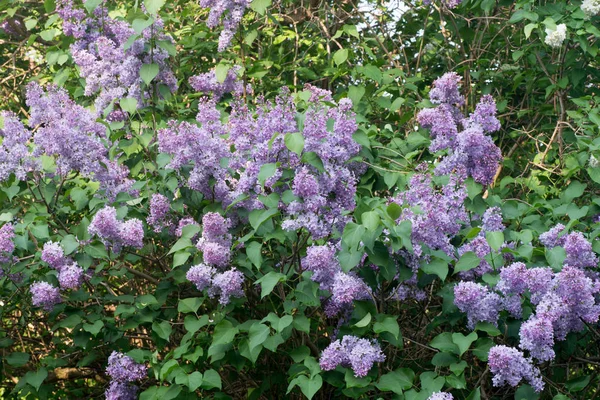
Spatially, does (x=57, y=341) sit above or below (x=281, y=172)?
below

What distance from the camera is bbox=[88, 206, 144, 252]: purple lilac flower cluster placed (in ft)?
11.5

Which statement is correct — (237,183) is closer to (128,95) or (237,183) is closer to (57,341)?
(128,95)

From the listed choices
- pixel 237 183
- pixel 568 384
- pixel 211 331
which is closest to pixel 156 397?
pixel 211 331

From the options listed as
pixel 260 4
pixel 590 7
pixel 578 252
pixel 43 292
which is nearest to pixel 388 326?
pixel 578 252

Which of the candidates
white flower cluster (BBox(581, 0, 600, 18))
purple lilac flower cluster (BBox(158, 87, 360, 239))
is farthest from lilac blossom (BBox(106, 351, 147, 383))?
white flower cluster (BBox(581, 0, 600, 18))

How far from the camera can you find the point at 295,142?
10.0ft

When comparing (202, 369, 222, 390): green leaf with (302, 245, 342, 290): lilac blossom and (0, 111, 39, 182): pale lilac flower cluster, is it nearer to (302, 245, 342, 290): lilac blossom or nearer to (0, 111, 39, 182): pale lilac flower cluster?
(302, 245, 342, 290): lilac blossom

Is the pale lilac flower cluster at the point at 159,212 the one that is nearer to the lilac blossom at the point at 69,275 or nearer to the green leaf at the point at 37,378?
the lilac blossom at the point at 69,275

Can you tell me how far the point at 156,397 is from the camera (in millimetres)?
3523

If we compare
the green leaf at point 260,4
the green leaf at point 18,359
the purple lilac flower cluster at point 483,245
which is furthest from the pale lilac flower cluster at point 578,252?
the green leaf at point 18,359

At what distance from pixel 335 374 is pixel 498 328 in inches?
26.4

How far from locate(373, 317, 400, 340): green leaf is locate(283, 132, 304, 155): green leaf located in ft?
2.36

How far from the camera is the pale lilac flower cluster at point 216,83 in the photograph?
449 centimetres

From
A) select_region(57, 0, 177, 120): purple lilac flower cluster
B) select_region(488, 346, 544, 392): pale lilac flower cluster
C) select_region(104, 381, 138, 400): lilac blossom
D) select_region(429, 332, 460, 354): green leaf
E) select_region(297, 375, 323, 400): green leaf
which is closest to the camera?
select_region(488, 346, 544, 392): pale lilac flower cluster
